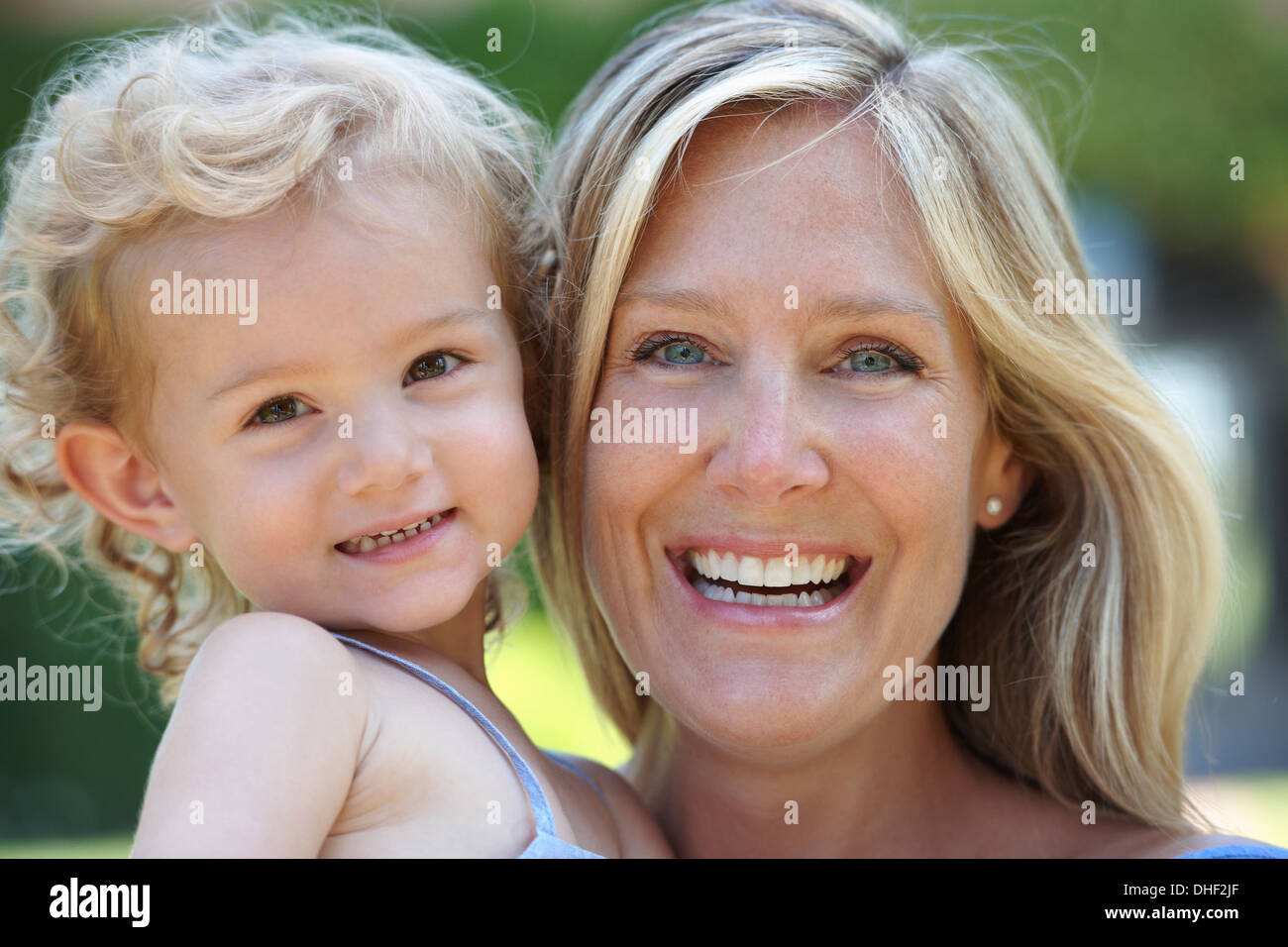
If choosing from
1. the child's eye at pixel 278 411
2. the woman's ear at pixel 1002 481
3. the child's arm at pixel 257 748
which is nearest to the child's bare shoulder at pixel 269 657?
the child's arm at pixel 257 748

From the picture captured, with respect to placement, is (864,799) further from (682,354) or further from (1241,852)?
(682,354)

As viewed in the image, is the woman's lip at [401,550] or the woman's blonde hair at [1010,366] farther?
the woman's blonde hair at [1010,366]

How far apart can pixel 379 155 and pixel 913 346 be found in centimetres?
104

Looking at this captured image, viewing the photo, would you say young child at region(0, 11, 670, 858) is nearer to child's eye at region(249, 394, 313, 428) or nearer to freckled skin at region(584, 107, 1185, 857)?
child's eye at region(249, 394, 313, 428)

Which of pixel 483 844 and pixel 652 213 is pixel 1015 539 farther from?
pixel 483 844

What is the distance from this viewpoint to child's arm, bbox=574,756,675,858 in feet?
8.51

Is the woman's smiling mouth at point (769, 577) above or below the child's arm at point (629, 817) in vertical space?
above

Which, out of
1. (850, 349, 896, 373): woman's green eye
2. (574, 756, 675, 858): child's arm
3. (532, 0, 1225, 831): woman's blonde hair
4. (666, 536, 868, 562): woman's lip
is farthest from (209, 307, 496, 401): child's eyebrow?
(574, 756, 675, 858): child's arm

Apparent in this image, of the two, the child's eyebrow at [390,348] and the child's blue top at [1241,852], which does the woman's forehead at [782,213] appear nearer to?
the child's eyebrow at [390,348]

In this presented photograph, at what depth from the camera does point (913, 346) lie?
235 cm

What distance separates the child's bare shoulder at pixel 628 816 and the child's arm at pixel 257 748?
0.83m

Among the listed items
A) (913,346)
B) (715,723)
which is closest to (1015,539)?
(913,346)

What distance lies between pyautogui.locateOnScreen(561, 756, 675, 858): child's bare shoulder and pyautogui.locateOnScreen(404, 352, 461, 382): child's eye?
36.8 inches

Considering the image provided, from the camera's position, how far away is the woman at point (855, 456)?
2336 mm
